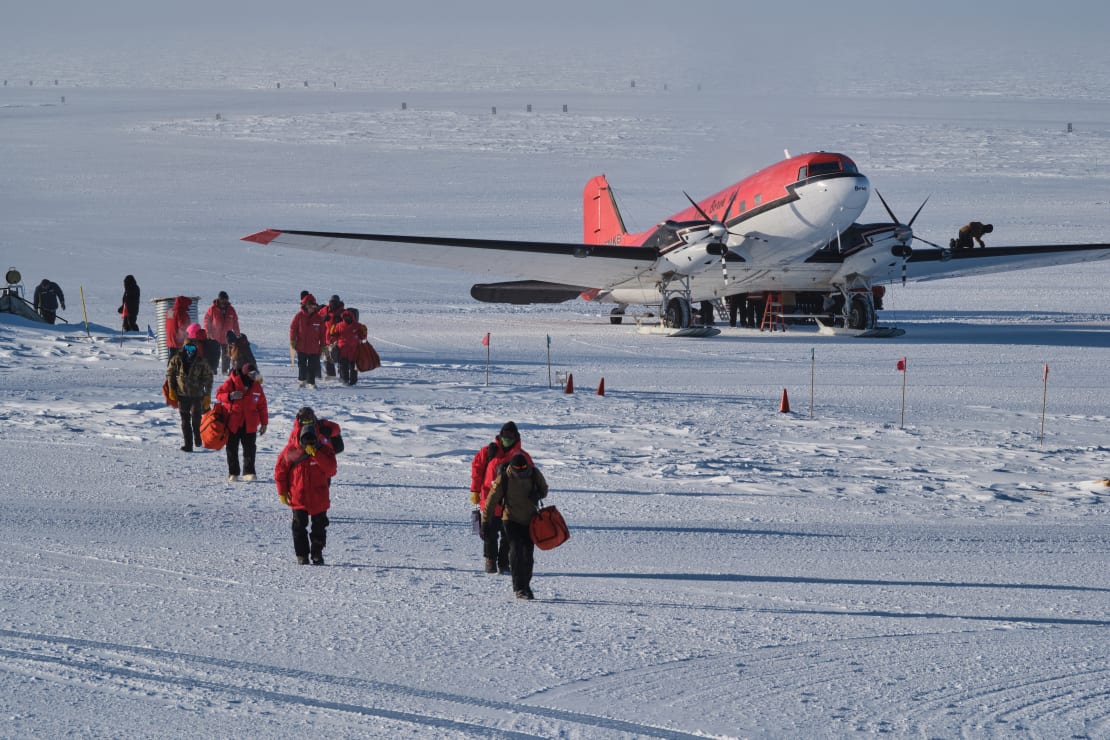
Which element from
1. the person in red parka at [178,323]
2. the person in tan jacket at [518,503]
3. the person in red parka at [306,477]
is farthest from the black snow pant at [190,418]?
the person in tan jacket at [518,503]

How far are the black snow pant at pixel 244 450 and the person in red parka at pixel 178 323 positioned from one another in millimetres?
6194

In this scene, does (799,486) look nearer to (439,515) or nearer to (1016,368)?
(439,515)

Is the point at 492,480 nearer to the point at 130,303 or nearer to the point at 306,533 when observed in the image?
the point at 306,533

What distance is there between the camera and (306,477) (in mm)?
10742

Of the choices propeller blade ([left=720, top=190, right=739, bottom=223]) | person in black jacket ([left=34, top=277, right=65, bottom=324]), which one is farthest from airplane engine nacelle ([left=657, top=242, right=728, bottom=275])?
person in black jacket ([left=34, top=277, right=65, bottom=324])

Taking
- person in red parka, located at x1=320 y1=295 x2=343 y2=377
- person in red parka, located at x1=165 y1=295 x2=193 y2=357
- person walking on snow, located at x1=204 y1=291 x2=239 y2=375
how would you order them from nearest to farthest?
person in red parka, located at x1=165 y1=295 x2=193 y2=357 → person walking on snow, located at x1=204 y1=291 x2=239 y2=375 → person in red parka, located at x1=320 y1=295 x2=343 y2=377

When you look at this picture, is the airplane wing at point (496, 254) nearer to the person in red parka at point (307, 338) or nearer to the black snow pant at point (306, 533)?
the person in red parka at point (307, 338)

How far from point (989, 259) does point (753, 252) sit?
695 centimetres

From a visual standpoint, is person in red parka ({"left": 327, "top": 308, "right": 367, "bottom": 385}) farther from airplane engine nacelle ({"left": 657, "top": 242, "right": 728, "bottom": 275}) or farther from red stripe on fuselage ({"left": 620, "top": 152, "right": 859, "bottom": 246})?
red stripe on fuselage ({"left": 620, "top": 152, "right": 859, "bottom": 246})

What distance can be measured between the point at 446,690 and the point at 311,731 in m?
0.98

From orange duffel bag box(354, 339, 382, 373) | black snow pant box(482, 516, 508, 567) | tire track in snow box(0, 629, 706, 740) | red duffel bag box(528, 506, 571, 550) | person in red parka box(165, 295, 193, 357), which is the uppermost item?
person in red parka box(165, 295, 193, 357)

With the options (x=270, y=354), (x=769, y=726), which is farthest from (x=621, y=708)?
(x=270, y=354)

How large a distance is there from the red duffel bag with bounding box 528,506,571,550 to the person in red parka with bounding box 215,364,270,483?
4.61m

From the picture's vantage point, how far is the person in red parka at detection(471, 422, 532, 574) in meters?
10.2
